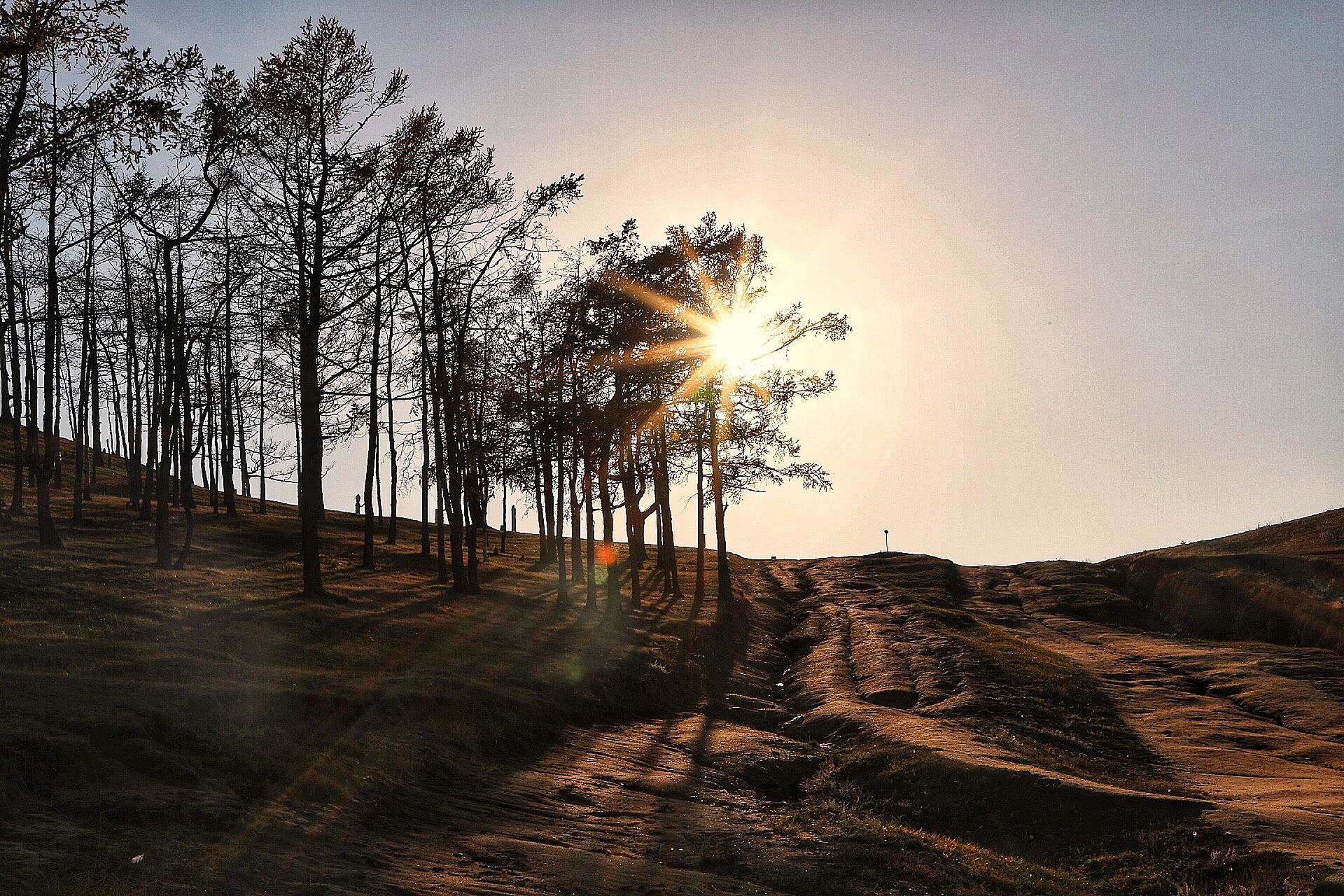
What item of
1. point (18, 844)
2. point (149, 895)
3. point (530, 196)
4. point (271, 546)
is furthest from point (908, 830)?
point (271, 546)

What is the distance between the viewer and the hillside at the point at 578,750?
11.1 meters

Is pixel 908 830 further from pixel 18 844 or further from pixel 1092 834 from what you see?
pixel 18 844

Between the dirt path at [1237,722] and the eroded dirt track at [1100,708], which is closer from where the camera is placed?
the dirt path at [1237,722]

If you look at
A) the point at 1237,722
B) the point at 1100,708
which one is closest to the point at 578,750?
the point at 1100,708

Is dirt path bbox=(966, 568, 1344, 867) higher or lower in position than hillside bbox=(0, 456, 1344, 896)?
lower

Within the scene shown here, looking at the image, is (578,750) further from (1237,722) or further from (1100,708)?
(1237,722)

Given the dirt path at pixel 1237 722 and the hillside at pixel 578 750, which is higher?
the hillside at pixel 578 750

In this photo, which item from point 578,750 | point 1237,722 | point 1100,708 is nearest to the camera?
point 578,750

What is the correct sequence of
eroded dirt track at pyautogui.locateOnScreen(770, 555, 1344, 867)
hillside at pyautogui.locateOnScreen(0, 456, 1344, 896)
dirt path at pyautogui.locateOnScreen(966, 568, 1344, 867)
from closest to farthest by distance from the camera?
hillside at pyautogui.locateOnScreen(0, 456, 1344, 896) < dirt path at pyautogui.locateOnScreen(966, 568, 1344, 867) < eroded dirt track at pyautogui.locateOnScreen(770, 555, 1344, 867)

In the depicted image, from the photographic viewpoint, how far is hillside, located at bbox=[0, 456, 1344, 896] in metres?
11.1

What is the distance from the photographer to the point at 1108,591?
174 ft

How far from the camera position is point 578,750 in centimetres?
1902

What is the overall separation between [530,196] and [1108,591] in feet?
134

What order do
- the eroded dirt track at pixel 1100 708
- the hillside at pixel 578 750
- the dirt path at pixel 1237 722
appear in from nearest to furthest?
the hillside at pixel 578 750
the dirt path at pixel 1237 722
the eroded dirt track at pixel 1100 708
